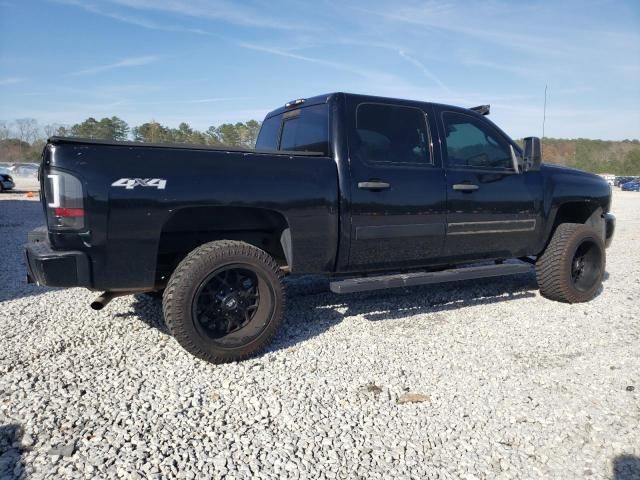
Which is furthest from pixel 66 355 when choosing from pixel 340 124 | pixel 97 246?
pixel 340 124

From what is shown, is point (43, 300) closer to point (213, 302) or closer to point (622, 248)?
point (213, 302)

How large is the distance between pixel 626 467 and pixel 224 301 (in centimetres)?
253

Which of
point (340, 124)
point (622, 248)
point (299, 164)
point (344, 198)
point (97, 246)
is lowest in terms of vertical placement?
point (622, 248)

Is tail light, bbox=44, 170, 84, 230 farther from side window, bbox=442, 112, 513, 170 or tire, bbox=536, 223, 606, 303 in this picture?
tire, bbox=536, 223, 606, 303

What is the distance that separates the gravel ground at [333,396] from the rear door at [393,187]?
27.5 inches

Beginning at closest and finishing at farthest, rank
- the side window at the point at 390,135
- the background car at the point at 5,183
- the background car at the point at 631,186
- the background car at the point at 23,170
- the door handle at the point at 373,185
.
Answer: the door handle at the point at 373,185 → the side window at the point at 390,135 → the background car at the point at 5,183 → the background car at the point at 23,170 → the background car at the point at 631,186

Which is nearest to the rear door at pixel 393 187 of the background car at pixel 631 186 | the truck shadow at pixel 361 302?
the truck shadow at pixel 361 302

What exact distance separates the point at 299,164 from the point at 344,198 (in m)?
0.45

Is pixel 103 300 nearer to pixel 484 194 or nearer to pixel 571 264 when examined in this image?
pixel 484 194

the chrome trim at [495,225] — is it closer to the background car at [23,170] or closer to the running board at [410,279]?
the running board at [410,279]

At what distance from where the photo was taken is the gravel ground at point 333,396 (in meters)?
2.30

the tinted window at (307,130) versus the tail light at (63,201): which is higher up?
the tinted window at (307,130)

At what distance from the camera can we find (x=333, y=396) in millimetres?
2959

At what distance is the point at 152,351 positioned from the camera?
11.6 ft
